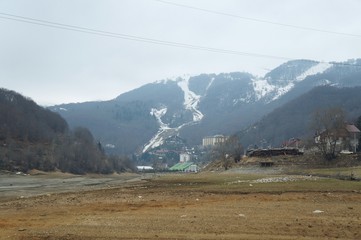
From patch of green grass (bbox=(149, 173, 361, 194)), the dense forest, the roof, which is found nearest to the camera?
patch of green grass (bbox=(149, 173, 361, 194))

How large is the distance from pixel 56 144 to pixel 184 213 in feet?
551

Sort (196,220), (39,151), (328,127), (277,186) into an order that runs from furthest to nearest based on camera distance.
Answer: (39,151), (328,127), (277,186), (196,220)

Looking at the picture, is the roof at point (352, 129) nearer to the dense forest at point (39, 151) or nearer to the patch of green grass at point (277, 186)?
the patch of green grass at point (277, 186)

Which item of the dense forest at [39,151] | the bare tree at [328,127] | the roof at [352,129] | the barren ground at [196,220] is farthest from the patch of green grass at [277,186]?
the dense forest at [39,151]

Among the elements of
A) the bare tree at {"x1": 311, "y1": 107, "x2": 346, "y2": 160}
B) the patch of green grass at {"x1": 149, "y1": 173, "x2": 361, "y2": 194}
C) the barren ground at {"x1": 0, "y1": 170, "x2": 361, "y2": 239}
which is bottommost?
the patch of green grass at {"x1": 149, "y1": 173, "x2": 361, "y2": 194}

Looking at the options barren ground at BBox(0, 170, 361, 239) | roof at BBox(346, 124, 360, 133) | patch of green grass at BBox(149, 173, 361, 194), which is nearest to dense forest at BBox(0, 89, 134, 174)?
roof at BBox(346, 124, 360, 133)

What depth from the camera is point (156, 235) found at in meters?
17.0

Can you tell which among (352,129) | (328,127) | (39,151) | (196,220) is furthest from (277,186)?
(39,151)

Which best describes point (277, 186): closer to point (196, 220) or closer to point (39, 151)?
point (196, 220)

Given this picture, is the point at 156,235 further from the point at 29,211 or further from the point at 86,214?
the point at 29,211

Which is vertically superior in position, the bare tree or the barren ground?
the bare tree

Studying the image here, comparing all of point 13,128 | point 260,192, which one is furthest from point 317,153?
point 13,128

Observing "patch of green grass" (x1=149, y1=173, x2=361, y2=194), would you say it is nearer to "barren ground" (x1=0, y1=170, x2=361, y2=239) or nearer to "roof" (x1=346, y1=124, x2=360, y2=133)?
"barren ground" (x1=0, y1=170, x2=361, y2=239)

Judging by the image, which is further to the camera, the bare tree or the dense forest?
the dense forest
